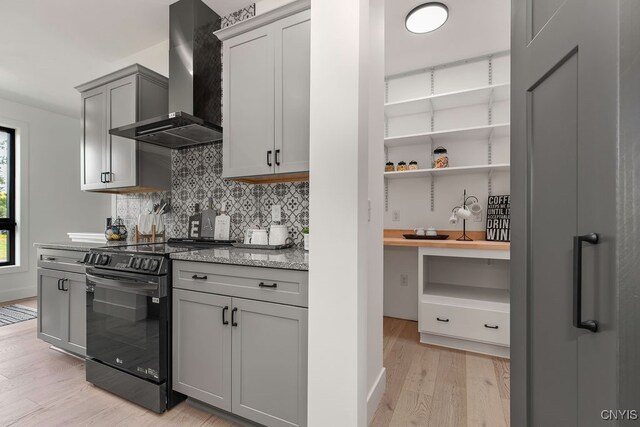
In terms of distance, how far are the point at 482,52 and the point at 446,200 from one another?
1523 millimetres

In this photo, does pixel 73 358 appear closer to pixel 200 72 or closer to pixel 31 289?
pixel 200 72

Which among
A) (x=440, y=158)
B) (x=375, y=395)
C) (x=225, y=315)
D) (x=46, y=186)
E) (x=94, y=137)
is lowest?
(x=375, y=395)

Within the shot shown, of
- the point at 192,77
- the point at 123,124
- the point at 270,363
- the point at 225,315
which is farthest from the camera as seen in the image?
the point at 123,124

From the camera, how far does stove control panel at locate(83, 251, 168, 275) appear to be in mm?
1785

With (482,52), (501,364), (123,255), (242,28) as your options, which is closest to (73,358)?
(123,255)

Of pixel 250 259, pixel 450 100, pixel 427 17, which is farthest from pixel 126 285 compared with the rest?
pixel 450 100

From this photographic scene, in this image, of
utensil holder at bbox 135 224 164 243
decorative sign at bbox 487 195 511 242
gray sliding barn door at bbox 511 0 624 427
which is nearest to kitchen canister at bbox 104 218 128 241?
utensil holder at bbox 135 224 164 243

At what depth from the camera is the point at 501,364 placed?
236 centimetres

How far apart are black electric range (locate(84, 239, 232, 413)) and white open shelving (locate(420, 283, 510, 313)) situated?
2119mm

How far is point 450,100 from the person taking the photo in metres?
3.03

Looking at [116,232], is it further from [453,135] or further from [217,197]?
[453,135]

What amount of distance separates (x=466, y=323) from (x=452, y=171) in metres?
1.46

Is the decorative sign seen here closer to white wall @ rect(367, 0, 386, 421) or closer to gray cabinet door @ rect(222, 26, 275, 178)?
white wall @ rect(367, 0, 386, 421)

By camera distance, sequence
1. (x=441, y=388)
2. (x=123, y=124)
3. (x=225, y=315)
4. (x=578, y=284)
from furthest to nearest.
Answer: (x=123, y=124) → (x=441, y=388) → (x=225, y=315) → (x=578, y=284)
